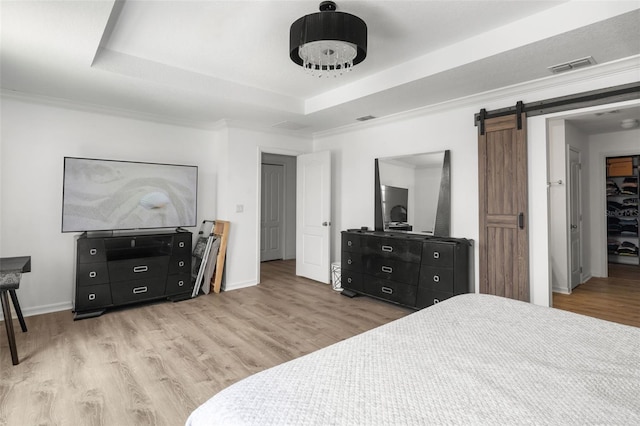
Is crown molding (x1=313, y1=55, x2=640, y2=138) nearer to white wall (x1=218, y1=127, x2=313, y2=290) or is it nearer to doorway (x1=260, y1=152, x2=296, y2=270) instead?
white wall (x1=218, y1=127, x2=313, y2=290)

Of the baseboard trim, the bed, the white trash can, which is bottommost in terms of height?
the baseboard trim

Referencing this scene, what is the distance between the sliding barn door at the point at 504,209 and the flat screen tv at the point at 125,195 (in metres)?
3.61

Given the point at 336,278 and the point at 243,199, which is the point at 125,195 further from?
the point at 336,278

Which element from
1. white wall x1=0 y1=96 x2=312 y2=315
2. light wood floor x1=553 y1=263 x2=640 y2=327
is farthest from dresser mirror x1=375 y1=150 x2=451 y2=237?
white wall x1=0 y1=96 x2=312 y2=315

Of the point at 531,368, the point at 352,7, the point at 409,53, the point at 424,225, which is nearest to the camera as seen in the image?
the point at 531,368

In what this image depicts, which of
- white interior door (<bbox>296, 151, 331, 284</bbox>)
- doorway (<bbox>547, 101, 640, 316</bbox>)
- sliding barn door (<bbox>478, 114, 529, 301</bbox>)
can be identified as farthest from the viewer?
white interior door (<bbox>296, 151, 331, 284</bbox>)

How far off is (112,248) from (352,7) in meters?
3.52

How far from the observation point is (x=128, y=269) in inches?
149

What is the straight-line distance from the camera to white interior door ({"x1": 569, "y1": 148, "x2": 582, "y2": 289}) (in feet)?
15.2

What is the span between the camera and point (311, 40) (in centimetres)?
211

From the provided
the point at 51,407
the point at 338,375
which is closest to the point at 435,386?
the point at 338,375

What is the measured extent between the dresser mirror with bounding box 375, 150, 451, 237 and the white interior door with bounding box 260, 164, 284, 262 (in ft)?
10.1

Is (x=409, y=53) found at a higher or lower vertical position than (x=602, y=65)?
higher

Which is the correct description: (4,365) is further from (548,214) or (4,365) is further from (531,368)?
(548,214)
